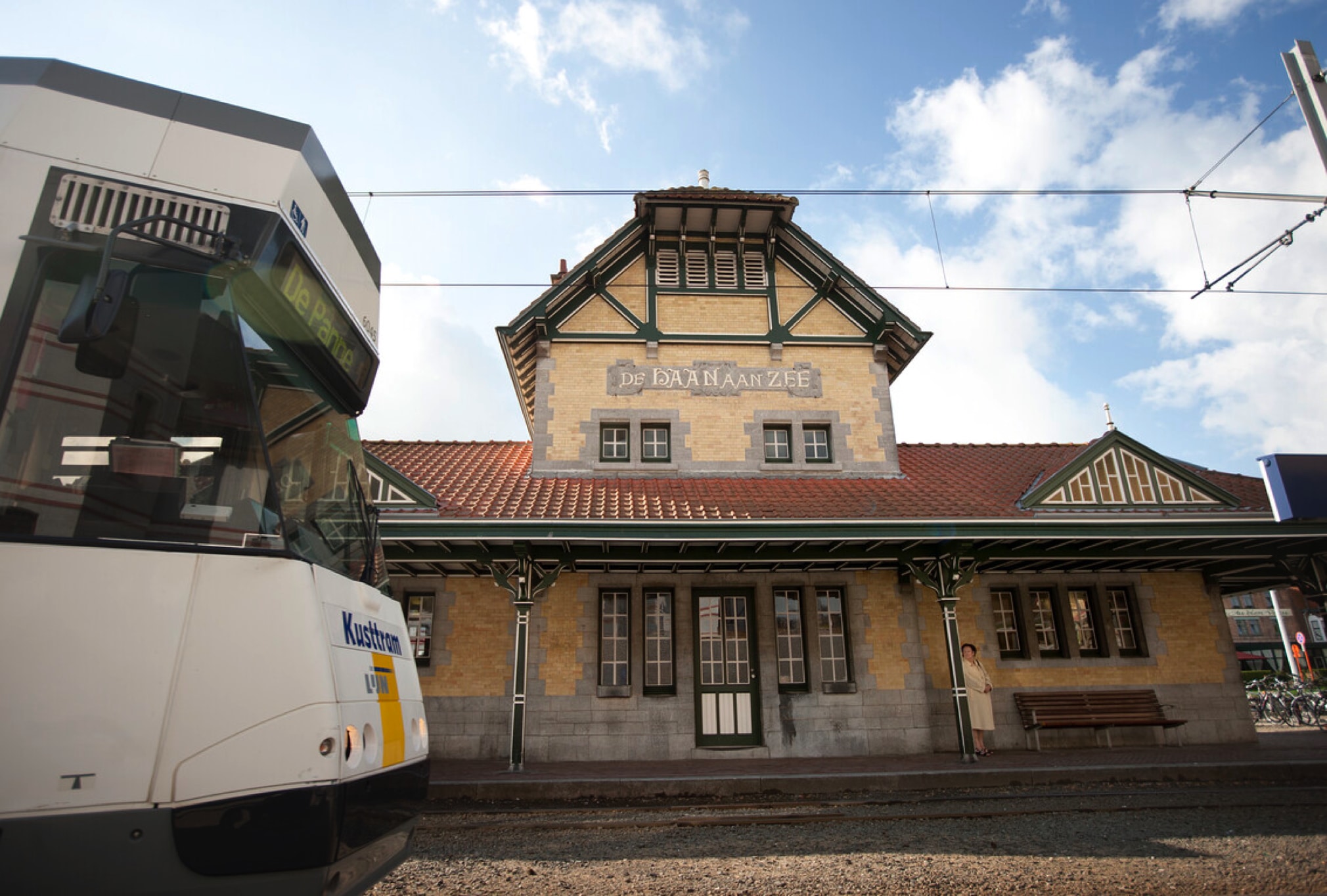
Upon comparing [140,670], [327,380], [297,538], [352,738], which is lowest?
[352,738]

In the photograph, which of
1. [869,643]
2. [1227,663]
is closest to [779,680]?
[869,643]

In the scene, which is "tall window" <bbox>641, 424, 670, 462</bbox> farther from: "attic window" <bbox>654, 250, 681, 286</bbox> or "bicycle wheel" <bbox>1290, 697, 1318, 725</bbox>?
"bicycle wheel" <bbox>1290, 697, 1318, 725</bbox>

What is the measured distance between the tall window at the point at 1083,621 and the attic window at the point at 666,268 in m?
8.93

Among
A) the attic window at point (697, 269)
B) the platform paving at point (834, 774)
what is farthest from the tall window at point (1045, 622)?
the attic window at point (697, 269)

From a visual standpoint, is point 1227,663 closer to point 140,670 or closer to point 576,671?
point 576,671

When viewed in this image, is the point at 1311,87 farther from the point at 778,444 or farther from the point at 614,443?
the point at 614,443

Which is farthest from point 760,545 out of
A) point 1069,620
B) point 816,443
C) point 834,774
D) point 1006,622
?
point 1069,620

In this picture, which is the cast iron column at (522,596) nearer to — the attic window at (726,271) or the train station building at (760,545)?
the train station building at (760,545)

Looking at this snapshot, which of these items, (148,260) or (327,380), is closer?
(148,260)

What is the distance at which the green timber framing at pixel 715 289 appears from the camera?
42.6 ft

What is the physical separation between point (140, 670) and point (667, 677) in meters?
9.55

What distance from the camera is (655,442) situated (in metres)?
12.8

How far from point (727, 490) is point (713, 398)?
2.05 metres

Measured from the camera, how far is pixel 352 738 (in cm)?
269
